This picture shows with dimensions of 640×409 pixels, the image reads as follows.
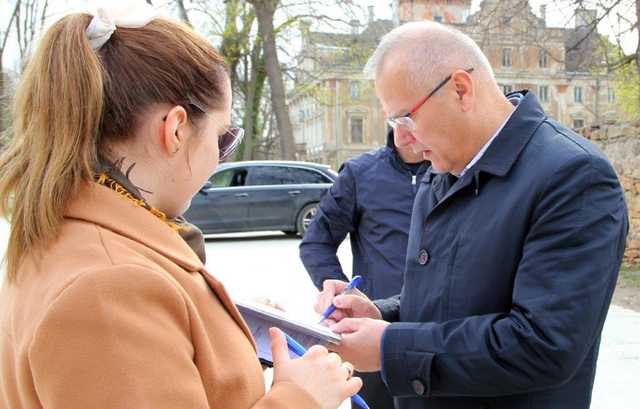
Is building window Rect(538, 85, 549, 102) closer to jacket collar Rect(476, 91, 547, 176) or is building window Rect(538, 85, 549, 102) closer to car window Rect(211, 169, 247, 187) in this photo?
car window Rect(211, 169, 247, 187)

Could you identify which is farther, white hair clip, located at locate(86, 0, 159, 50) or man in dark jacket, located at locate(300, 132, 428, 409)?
man in dark jacket, located at locate(300, 132, 428, 409)

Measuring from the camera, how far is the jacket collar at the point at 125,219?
1.20 meters

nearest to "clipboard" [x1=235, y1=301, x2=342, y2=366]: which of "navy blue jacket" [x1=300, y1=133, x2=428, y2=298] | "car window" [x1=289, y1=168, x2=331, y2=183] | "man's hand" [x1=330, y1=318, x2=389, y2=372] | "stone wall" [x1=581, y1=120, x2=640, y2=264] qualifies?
"man's hand" [x1=330, y1=318, x2=389, y2=372]

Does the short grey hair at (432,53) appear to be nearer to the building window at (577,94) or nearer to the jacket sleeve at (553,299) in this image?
the jacket sleeve at (553,299)

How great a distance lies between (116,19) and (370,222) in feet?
7.57

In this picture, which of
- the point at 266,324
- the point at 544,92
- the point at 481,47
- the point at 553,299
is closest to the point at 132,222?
the point at 266,324

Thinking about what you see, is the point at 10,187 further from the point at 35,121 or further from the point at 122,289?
the point at 122,289

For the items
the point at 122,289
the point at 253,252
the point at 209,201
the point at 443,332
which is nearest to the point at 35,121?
the point at 122,289

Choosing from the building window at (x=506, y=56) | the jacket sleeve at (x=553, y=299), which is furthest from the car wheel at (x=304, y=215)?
the jacket sleeve at (x=553, y=299)

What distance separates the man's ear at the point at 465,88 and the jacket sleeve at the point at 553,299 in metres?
0.37

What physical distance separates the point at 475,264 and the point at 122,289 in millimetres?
981

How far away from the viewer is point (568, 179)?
165 centimetres

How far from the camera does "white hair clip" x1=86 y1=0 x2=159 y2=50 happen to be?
49.7 inches

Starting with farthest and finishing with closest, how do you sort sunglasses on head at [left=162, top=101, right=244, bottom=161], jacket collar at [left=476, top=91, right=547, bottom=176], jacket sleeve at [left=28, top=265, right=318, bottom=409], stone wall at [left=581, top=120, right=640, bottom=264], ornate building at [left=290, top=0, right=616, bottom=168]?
ornate building at [left=290, top=0, right=616, bottom=168] < stone wall at [left=581, top=120, right=640, bottom=264] < jacket collar at [left=476, top=91, right=547, bottom=176] < sunglasses on head at [left=162, top=101, right=244, bottom=161] < jacket sleeve at [left=28, top=265, right=318, bottom=409]
